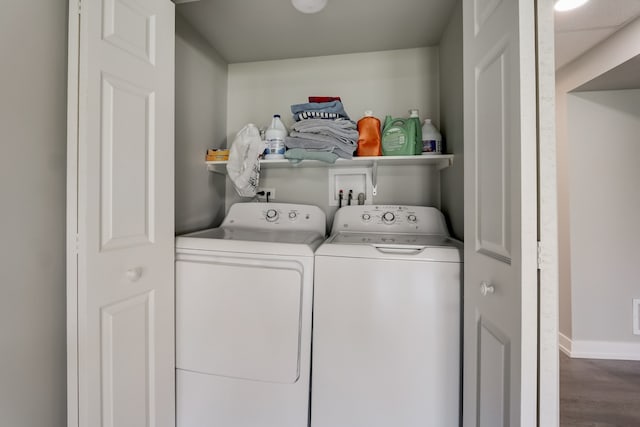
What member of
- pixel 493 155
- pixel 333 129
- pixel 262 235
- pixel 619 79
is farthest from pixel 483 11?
pixel 619 79

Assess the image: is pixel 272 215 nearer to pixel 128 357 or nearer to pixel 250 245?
pixel 250 245

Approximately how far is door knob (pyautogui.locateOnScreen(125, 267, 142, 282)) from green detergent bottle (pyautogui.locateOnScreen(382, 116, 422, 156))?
1.36 m

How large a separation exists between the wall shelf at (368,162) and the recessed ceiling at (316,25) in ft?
2.62

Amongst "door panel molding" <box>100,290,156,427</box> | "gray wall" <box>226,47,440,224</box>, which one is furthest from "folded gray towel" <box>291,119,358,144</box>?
"door panel molding" <box>100,290,156,427</box>

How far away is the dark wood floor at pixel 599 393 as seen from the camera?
159 centimetres

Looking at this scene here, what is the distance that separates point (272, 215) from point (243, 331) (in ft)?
2.50

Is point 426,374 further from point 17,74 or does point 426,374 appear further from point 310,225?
point 17,74

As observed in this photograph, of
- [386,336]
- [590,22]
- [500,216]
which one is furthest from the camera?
[590,22]

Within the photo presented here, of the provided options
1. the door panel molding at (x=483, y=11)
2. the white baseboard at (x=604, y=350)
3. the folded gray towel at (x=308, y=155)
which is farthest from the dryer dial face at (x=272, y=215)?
the white baseboard at (x=604, y=350)

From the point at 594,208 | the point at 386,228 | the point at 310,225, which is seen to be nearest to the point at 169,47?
the point at 310,225

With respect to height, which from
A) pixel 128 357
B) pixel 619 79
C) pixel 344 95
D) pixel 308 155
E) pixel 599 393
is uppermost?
pixel 619 79

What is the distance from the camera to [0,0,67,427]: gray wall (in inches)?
32.3

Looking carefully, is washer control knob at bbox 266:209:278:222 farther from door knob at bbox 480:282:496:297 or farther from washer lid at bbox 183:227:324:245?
door knob at bbox 480:282:496:297

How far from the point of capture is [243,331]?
4.14 ft
